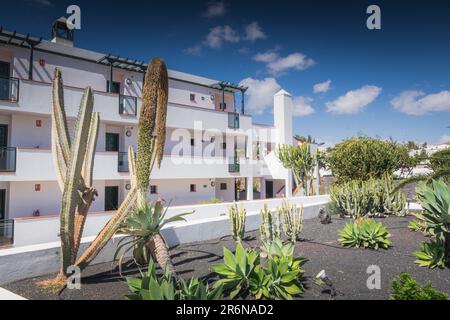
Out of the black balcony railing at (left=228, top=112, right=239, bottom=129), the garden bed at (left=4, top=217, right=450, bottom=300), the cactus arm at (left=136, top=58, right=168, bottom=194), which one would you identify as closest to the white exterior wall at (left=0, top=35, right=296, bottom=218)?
the black balcony railing at (left=228, top=112, right=239, bottom=129)

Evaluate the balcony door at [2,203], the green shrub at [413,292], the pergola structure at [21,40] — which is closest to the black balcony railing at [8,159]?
the balcony door at [2,203]

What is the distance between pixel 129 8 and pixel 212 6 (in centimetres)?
266

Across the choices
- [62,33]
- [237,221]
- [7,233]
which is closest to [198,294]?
[237,221]

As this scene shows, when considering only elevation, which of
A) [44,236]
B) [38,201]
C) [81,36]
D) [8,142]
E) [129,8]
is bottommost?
[44,236]

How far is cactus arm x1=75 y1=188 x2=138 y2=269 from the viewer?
6.56 metres

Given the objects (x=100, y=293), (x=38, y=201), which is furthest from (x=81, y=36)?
(x=100, y=293)

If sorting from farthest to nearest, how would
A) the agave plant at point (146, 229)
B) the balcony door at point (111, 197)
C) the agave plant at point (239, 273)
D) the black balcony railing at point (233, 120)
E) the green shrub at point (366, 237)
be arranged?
1. the black balcony railing at point (233, 120)
2. the balcony door at point (111, 197)
3. the green shrub at point (366, 237)
4. the agave plant at point (146, 229)
5. the agave plant at point (239, 273)

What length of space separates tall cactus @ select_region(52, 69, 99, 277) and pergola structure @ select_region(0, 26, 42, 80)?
918 cm

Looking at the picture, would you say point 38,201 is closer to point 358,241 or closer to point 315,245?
point 315,245

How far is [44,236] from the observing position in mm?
11297

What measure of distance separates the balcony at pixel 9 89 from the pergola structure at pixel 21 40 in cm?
82

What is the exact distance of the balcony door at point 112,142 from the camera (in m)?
17.7

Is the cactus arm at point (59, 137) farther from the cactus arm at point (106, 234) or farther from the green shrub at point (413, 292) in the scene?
the green shrub at point (413, 292)
